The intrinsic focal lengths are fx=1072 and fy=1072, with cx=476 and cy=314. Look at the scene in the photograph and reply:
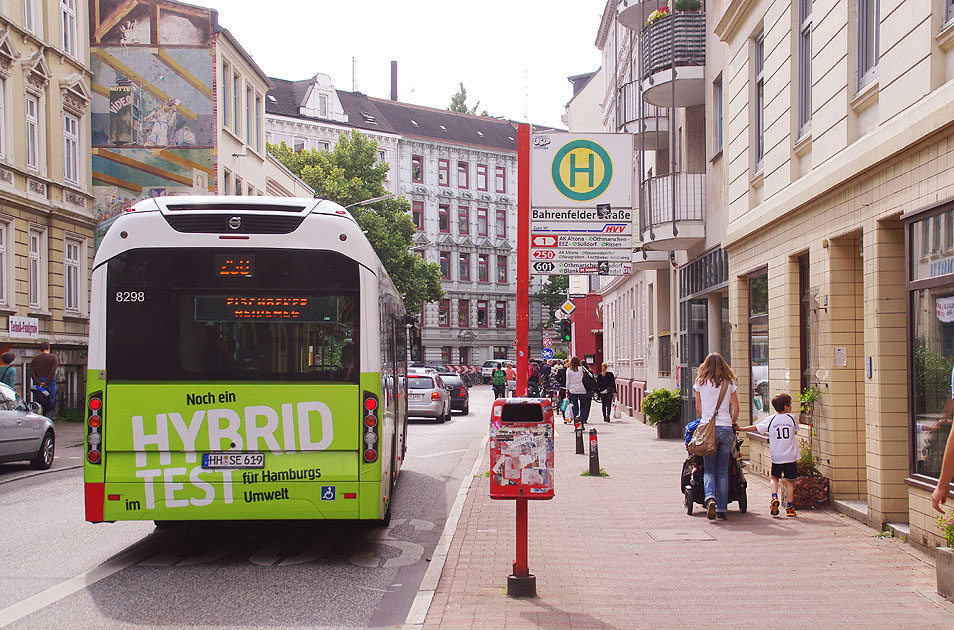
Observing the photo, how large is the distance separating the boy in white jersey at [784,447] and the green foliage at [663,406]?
11.4 m

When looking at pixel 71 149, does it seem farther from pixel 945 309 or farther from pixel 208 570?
pixel 945 309

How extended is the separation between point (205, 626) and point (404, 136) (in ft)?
237

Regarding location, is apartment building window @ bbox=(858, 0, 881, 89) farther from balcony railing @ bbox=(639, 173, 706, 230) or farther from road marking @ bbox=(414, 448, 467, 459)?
Answer: road marking @ bbox=(414, 448, 467, 459)

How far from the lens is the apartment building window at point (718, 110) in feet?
61.5

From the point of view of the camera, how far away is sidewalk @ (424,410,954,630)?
257 inches

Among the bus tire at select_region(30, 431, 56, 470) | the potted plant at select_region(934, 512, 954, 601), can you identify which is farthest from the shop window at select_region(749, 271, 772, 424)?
the bus tire at select_region(30, 431, 56, 470)

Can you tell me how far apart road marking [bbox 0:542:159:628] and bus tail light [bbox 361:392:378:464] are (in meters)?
2.10

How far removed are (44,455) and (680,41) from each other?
13.6m

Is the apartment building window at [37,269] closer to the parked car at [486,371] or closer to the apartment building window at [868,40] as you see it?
the apartment building window at [868,40]

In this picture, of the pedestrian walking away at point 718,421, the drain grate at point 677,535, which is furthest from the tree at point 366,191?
the drain grate at point 677,535

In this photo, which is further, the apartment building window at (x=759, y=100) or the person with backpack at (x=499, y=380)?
the person with backpack at (x=499, y=380)

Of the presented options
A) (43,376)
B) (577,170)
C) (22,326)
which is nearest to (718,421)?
(577,170)

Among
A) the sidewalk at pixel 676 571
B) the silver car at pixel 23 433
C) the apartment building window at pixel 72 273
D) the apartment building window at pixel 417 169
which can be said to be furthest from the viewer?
the apartment building window at pixel 417 169

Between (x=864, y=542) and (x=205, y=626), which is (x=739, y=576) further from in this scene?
(x=205, y=626)
